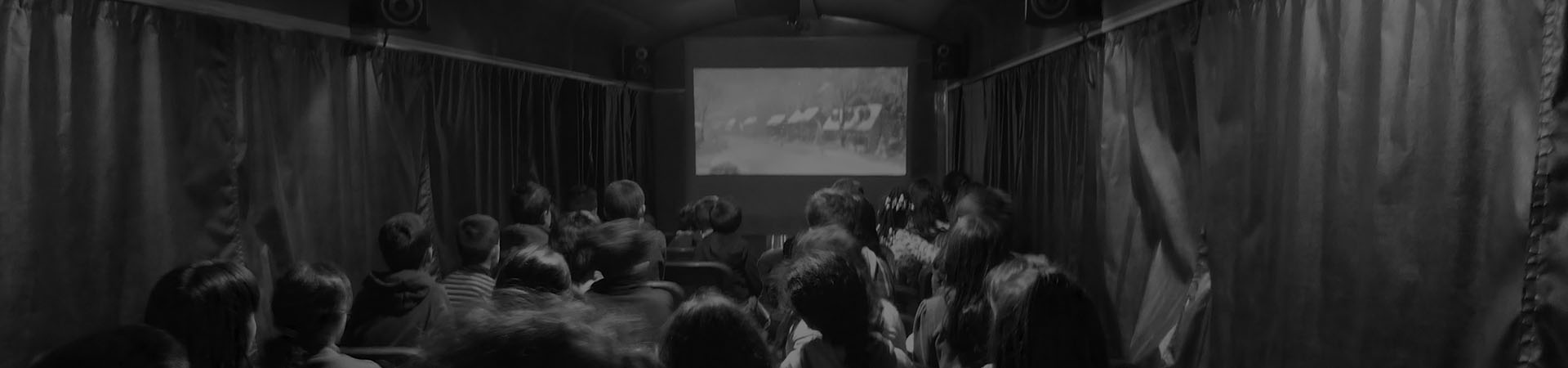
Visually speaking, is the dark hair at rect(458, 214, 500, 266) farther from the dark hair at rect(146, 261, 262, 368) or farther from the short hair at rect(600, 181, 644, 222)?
the short hair at rect(600, 181, 644, 222)

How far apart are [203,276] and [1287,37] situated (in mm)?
2674

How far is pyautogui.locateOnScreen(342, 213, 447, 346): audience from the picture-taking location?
3.01 m

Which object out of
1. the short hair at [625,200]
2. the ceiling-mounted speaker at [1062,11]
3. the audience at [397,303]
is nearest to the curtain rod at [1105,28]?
the ceiling-mounted speaker at [1062,11]

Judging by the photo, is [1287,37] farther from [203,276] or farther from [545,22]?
[545,22]

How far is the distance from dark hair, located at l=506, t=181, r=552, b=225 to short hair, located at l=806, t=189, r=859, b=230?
1.41m


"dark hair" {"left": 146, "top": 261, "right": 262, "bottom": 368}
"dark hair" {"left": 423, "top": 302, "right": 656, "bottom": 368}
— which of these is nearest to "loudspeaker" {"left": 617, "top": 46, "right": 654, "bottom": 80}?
"dark hair" {"left": 146, "top": 261, "right": 262, "bottom": 368}

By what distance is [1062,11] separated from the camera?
4.58 metres

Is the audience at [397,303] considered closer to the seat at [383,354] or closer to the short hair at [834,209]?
the seat at [383,354]

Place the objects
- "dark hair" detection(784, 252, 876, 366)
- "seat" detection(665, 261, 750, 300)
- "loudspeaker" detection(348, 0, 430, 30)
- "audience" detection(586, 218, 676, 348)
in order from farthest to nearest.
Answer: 1. "seat" detection(665, 261, 750, 300)
2. "loudspeaker" detection(348, 0, 430, 30)
3. "audience" detection(586, 218, 676, 348)
4. "dark hair" detection(784, 252, 876, 366)

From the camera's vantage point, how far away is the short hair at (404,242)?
3.09 metres

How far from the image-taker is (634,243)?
9.89 feet

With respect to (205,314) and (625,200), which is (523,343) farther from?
(625,200)

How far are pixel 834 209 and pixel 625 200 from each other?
122cm

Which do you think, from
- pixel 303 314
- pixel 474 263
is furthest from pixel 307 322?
pixel 474 263
